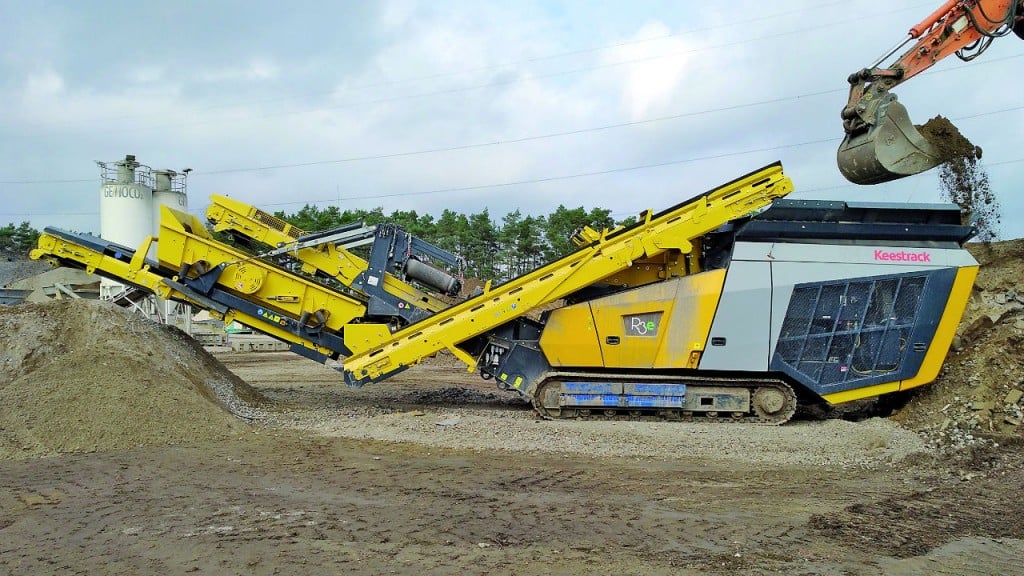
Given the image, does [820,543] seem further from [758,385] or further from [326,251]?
[326,251]

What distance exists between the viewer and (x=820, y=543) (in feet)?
17.2

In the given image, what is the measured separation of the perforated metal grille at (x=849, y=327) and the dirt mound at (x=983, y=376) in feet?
2.41

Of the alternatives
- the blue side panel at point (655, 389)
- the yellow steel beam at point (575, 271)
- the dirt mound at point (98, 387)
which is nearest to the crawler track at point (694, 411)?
the blue side panel at point (655, 389)

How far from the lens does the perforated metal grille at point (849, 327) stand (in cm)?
976

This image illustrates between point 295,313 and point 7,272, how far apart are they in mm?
34485

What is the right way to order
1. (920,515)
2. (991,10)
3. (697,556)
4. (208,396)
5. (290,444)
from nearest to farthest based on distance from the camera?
(697,556) < (920,515) < (290,444) < (991,10) < (208,396)

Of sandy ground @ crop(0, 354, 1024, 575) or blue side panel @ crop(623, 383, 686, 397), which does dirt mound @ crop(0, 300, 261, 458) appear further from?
blue side panel @ crop(623, 383, 686, 397)

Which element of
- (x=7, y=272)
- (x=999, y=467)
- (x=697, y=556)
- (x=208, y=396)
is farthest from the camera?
(x=7, y=272)

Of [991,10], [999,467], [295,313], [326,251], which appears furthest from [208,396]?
[991,10]

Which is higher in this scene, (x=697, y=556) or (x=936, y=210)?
(x=936, y=210)

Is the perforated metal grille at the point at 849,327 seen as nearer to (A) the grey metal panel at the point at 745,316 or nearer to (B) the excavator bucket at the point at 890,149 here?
(A) the grey metal panel at the point at 745,316

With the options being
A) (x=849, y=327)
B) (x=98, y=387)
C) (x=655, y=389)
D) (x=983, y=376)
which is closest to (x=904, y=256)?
(x=849, y=327)

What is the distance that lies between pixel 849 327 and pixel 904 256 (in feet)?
4.07

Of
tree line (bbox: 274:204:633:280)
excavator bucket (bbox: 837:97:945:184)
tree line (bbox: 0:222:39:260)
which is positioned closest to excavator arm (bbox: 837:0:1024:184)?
excavator bucket (bbox: 837:97:945:184)
